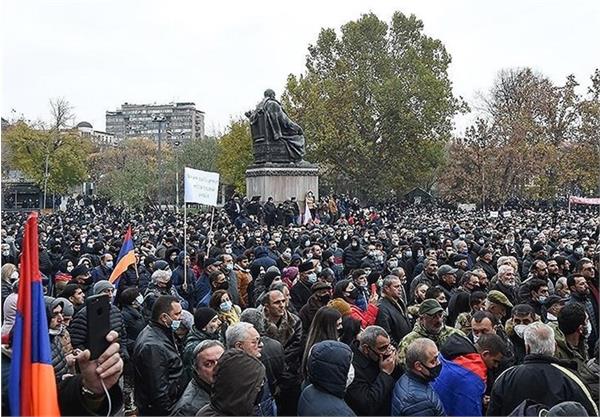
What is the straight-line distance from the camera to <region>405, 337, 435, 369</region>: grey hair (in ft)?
16.6

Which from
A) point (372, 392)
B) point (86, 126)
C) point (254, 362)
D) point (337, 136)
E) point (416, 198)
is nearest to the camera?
point (254, 362)

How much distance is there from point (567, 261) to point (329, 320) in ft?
23.3

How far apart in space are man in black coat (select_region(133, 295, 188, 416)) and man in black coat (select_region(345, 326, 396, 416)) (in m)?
1.40

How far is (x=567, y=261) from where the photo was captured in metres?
11.9

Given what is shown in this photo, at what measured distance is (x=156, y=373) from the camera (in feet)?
19.1

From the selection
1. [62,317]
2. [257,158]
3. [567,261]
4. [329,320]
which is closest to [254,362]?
[329,320]

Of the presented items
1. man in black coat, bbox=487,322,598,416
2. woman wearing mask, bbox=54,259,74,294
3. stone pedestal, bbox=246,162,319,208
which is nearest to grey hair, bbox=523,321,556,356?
man in black coat, bbox=487,322,598,416

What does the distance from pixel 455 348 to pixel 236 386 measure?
85.2 inches

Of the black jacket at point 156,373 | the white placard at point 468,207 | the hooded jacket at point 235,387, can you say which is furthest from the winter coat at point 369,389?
the white placard at point 468,207

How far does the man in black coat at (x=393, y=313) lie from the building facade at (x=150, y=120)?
6317 inches

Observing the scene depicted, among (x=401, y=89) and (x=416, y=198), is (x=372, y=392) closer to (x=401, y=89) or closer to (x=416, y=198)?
(x=401, y=89)

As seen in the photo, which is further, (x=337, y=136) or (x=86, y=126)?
(x=86, y=126)

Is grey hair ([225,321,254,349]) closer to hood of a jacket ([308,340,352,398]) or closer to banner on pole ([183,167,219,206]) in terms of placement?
hood of a jacket ([308,340,352,398])

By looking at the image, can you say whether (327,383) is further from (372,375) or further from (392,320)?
(392,320)
